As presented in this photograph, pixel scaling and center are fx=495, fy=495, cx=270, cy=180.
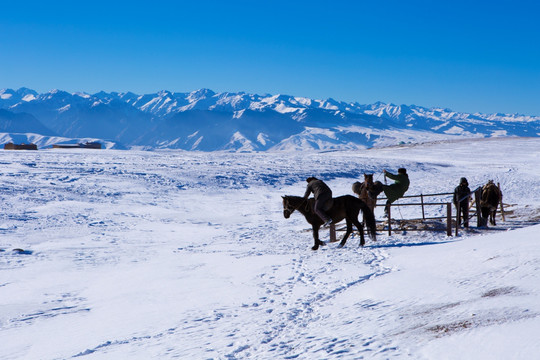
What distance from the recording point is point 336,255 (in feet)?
41.1

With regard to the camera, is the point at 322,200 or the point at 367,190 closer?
the point at 322,200

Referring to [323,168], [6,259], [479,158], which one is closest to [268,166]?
[323,168]

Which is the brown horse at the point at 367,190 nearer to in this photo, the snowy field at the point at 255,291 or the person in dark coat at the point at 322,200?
the snowy field at the point at 255,291

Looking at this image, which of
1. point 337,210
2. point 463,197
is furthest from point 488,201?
point 337,210

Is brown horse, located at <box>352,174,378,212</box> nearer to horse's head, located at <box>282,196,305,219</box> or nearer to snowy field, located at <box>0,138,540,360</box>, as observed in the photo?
snowy field, located at <box>0,138,540,360</box>

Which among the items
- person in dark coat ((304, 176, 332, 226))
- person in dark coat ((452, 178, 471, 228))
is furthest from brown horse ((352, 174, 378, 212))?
person in dark coat ((304, 176, 332, 226))

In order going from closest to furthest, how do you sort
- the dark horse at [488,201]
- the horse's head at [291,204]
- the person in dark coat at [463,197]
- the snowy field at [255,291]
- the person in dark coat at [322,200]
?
1. the snowy field at [255,291]
2. the person in dark coat at [322,200]
3. the horse's head at [291,204]
4. the person in dark coat at [463,197]
5. the dark horse at [488,201]

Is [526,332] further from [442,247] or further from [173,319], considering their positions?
[442,247]

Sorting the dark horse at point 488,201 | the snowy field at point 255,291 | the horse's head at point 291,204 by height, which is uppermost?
the horse's head at point 291,204

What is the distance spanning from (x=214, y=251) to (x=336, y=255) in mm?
4596

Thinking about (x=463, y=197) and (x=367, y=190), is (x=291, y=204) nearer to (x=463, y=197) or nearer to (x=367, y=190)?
(x=367, y=190)

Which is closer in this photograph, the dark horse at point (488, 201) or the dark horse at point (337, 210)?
the dark horse at point (337, 210)

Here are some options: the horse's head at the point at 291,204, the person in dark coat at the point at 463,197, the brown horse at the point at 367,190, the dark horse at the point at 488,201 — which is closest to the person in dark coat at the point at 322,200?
the horse's head at the point at 291,204

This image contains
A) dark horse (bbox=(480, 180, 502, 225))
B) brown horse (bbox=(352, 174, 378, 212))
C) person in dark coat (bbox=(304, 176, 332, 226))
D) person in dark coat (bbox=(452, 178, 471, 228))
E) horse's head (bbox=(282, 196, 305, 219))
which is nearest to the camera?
person in dark coat (bbox=(304, 176, 332, 226))
